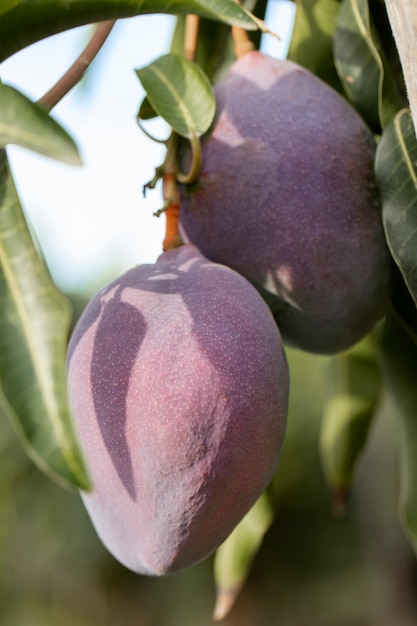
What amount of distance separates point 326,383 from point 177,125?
0.55m

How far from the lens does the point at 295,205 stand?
71cm

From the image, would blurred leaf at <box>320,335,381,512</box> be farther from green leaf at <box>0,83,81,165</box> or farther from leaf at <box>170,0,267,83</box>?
green leaf at <box>0,83,81,165</box>

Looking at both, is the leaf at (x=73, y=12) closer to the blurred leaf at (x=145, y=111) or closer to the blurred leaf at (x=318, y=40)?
the blurred leaf at (x=145, y=111)

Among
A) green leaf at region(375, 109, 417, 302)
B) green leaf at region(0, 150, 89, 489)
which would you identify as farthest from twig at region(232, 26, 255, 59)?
green leaf at region(0, 150, 89, 489)

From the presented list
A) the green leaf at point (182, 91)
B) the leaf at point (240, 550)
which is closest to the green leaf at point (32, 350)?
the green leaf at point (182, 91)

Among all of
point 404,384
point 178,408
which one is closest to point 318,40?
point 404,384

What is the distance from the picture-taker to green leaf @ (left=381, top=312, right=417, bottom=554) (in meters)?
0.85

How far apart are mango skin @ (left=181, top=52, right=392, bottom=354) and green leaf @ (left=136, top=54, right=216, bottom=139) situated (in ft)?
0.09

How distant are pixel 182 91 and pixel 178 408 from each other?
→ 269mm

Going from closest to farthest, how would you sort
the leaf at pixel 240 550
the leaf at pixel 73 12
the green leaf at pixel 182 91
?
the leaf at pixel 73 12
the green leaf at pixel 182 91
the leaf at pixel 240 550

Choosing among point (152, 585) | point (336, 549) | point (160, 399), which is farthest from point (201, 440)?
point (152, 585)

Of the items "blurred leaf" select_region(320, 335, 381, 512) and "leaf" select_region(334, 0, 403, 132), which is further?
"blurred leaf" select_region(320, 335, 381, 512)

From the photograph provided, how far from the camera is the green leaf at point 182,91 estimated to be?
2.26 ft

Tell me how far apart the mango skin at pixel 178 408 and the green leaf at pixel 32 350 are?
0.12 metres
